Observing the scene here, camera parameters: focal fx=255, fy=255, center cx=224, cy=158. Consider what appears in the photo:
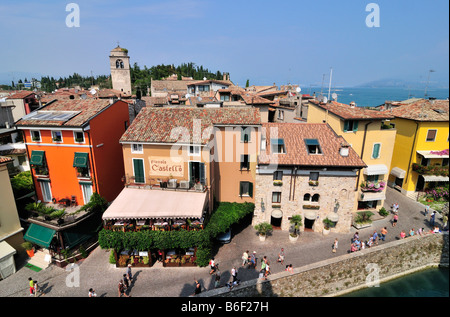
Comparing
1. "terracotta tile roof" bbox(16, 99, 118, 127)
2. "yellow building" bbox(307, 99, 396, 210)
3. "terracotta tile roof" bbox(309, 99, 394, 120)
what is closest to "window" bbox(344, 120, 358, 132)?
"yellow building" bbox(307, 99, 396, 210)

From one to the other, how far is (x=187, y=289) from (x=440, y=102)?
34.4 m

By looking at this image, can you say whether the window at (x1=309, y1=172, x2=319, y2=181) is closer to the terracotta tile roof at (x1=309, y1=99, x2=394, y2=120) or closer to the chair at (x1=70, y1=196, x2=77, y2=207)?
the terracotta tile roof at (x1=309, y1=99, x2=394, y2=120)

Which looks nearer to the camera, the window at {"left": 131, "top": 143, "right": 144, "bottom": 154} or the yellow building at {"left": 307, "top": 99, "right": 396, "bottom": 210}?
the window at {"left": 131, "top": 143, "right": 144, "bottom": 154}

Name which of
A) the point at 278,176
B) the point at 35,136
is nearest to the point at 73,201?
the point at 35,136

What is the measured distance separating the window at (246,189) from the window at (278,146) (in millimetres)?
3966

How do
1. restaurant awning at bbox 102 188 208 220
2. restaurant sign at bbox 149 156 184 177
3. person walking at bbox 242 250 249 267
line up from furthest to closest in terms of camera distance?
restaurant sign at bbox 149 156 184 177, person walking at bbox 242 250 249 267, restaurant awning at bbox 102 188 208 220

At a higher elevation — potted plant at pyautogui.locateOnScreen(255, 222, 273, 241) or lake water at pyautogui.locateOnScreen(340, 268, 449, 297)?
potted plant at pyautogui.locateOnScreen(255, 222, 273, 241)

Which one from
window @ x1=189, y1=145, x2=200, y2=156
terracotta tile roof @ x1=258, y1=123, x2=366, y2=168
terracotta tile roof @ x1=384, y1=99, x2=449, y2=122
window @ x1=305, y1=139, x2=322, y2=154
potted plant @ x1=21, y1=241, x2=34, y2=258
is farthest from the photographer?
terracotta tile roof @ x1=384, y1=99, x2=449, y2=122

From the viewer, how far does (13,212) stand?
21.3m

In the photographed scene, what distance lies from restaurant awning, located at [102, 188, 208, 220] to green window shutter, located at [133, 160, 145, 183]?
89 centimetres

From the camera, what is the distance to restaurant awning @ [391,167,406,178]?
3020 cm

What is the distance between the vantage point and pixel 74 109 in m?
24.4
